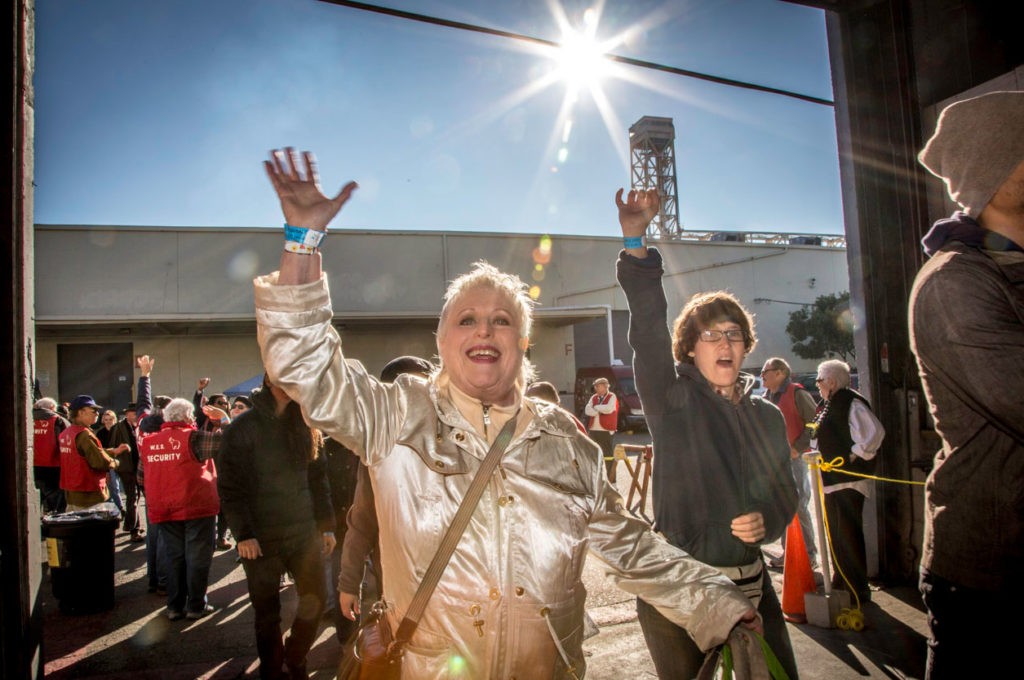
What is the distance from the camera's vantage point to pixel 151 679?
14.4 ft

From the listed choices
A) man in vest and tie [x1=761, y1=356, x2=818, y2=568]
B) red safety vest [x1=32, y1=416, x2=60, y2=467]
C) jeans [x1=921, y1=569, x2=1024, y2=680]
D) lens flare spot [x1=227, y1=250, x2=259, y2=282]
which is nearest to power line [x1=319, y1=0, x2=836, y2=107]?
man in vest and tie [x1=761, y1=356, x2=818, y2=568]

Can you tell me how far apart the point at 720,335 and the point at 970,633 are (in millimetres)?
1496

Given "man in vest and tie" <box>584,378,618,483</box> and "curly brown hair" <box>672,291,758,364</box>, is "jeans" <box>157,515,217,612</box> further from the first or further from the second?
"man in vest and tie" <box>584,378,618,483</box>

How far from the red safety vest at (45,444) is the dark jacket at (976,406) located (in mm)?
10424

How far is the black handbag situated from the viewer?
1755 millimetres

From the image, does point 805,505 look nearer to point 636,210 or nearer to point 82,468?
point 636,210

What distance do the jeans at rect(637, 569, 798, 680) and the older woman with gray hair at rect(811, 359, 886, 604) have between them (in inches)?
110

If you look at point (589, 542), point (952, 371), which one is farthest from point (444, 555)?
point (952, 371)

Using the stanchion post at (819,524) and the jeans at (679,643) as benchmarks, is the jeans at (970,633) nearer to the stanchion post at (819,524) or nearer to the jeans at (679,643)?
the jeans at (679,643)

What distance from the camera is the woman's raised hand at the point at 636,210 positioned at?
2479 millimetres

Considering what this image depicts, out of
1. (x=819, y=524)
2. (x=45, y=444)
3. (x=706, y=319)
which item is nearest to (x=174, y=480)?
(x=45, y=444)

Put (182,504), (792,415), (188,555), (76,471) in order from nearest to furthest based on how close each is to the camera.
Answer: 1. (182,504)
2. (188,555)
3. (792,415)
4. (76,471)

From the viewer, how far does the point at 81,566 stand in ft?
19.4

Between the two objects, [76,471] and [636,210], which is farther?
[76,471]
